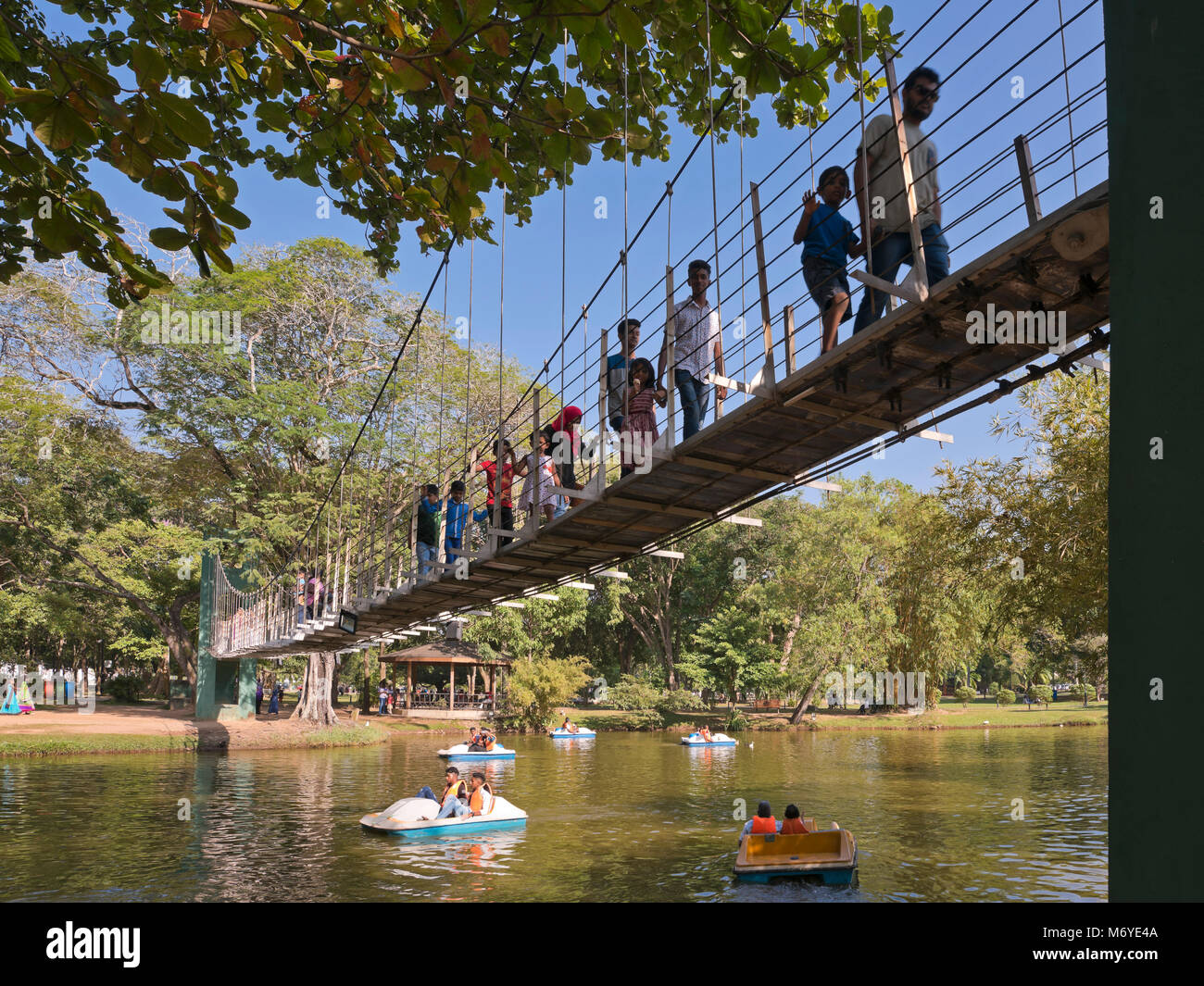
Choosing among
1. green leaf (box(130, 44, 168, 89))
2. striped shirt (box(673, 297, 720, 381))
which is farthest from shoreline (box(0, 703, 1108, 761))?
green leaf (box(130, 44, 168, 89))

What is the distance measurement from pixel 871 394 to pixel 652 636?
1687 inches

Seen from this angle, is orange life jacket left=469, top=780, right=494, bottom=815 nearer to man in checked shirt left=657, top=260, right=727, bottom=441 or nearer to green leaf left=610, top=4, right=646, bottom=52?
man in checked shirt left=657, top=260, right=727, bottom=441

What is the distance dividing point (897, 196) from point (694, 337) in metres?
2.24

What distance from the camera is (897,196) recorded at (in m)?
4.48

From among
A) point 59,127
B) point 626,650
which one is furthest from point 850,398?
point 626,650

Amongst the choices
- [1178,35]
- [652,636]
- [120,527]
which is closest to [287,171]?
[1178,35]

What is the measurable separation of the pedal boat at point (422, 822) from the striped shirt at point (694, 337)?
33.7 feet

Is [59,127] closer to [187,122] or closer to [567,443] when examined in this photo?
[187,122]

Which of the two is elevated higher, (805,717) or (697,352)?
(697,352)

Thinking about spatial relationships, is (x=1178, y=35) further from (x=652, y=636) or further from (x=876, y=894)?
(x=652, y=636)

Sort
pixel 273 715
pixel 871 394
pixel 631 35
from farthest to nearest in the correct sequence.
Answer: pixel 273 715
pixel 871 394
pixel 631 35

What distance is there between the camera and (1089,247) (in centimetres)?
358

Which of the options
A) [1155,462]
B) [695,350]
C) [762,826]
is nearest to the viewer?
[1155,462]

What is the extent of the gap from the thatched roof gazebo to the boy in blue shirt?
33459mm
